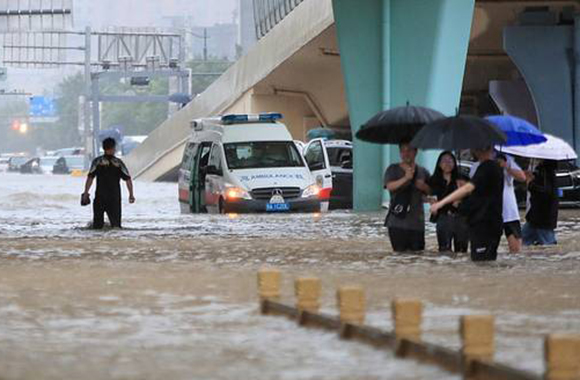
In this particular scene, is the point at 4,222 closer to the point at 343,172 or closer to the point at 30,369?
the point at 343,172

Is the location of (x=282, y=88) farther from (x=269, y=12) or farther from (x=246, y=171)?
(x=246, y=171)

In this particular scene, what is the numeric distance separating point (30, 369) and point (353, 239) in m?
15.1

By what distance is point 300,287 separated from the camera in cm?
1359

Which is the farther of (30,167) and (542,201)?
(30,167)

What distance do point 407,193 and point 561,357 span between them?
1145 cm

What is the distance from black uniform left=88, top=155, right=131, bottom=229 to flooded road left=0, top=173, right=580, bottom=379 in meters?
0.52

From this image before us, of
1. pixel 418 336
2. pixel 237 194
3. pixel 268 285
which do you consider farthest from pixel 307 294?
pixel 237 194

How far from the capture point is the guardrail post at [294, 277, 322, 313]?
44.4 feet

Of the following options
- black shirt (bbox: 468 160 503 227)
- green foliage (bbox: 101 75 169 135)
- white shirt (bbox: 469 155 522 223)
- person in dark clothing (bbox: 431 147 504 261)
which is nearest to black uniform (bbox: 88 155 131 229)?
white shirt (bbox: 469 155 522 223)

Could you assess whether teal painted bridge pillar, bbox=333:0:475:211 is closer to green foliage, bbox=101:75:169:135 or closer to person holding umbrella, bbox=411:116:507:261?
person holding umbrella, bbox=411:116:507:261

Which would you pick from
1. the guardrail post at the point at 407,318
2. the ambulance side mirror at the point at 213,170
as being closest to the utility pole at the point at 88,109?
the ambulance side mirror at the point at 213,170

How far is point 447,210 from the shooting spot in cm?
2088

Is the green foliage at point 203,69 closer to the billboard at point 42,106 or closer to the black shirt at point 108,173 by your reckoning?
the billboard at point 42,106

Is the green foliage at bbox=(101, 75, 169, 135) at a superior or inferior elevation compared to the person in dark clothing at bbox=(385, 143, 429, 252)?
superior
